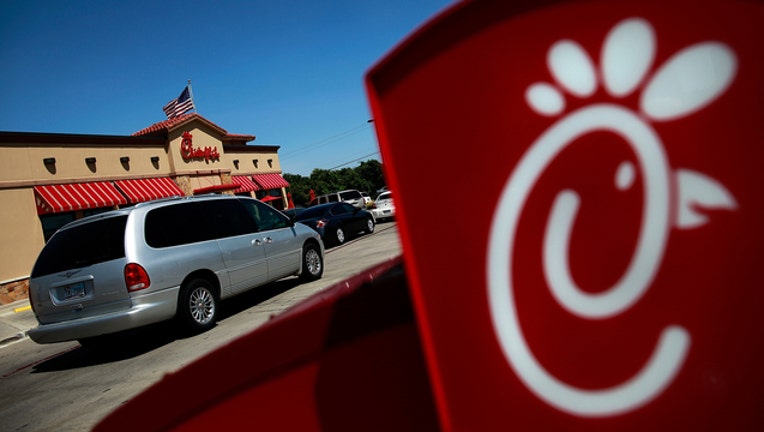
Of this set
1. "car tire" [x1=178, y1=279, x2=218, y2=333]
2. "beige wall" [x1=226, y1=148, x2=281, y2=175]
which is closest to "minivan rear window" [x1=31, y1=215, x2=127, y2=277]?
"car tire" [x1=178, y1=279, x2=218, y2=333]

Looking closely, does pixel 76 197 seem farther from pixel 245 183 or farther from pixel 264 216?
pixel 264 216

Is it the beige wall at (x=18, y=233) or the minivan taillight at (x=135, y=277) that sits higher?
the beige wall at (x=18, y=233)

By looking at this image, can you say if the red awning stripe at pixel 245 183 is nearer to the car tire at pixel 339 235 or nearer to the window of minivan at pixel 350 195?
the window of minivan at pixel 350 195

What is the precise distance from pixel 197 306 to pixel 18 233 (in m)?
13.3

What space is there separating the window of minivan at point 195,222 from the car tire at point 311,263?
1.44 metres

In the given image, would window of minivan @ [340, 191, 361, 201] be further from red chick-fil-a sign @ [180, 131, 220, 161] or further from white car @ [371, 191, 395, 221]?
red chick-fil-a sign @ [180, 131, 220, 161]

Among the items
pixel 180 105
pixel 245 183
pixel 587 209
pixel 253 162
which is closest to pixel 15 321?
pixel 587 209

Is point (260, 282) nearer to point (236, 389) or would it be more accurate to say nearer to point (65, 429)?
point (65, 429)

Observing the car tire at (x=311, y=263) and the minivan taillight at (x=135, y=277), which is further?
the car tire at (x=311, y=263)

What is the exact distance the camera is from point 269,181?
29.4 metres

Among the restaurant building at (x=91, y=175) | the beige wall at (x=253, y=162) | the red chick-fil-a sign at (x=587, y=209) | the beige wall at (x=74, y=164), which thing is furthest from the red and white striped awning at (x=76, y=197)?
the red chick-fil-a sign at (x=587, y=209)

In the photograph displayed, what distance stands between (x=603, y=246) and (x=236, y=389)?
996 millimetres

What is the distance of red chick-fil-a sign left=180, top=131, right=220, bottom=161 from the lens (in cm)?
2302

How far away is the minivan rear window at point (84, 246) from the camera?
5457 mm
